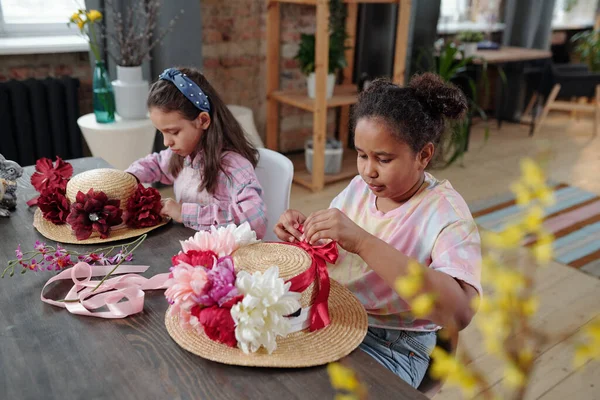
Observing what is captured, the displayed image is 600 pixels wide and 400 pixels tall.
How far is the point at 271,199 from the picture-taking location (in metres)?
1.71

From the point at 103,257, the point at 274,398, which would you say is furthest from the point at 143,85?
the point at 274,398

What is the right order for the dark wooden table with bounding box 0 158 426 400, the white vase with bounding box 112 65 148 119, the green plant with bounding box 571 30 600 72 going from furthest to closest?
the green plant with bounding box 571 30 600 72 < the white vase with bounding box 112 65 148 119 < the dark wooden table with bounding box 0 158 426 400

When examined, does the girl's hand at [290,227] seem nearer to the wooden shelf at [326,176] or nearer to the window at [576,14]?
the wooden shelf at [326,176]

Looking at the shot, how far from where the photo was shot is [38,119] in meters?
3.25

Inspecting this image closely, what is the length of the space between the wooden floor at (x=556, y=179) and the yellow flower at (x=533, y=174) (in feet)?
0.04

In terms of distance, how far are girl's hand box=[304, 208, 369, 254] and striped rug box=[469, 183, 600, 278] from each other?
6.68 feet

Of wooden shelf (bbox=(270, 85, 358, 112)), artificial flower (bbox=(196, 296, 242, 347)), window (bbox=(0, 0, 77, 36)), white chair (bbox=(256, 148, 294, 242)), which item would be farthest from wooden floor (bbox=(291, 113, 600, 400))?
window (bbox=(0, 0, 77, 36))

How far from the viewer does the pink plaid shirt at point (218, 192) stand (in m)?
1.51

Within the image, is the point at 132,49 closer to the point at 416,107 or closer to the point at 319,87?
the point at 319,87

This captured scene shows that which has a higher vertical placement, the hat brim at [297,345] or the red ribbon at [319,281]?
the red ribbon at [319,281]

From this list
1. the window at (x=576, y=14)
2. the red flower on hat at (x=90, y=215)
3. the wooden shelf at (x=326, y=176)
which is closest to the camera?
the red flower on hat at (x=90, y=215)

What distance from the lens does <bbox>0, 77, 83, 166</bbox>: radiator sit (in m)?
3.18

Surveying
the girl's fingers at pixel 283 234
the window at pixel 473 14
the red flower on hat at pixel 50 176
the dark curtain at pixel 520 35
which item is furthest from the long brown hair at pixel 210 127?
the dark curtain at pixel 520 35

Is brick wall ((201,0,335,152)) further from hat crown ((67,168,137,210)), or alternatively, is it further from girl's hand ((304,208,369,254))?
girl's hand ((304,208,369,254))
